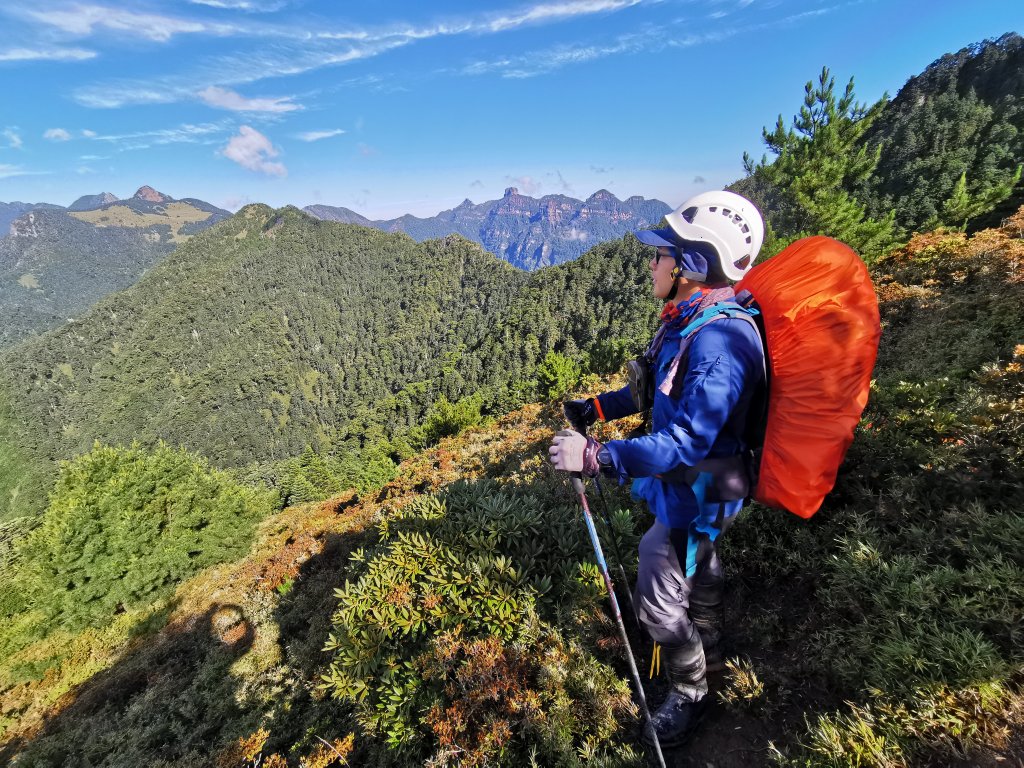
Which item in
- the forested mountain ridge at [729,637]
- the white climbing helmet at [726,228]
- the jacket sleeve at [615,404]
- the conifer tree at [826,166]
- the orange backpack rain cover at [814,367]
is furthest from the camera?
the conifer tree at [826,166]

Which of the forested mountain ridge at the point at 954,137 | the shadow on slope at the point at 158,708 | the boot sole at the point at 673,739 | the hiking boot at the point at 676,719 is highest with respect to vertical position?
the forested mountain ridge at the point at 954,137

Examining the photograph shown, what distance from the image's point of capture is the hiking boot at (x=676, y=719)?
3156 mm

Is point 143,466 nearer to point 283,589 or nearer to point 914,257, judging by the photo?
point 283,589

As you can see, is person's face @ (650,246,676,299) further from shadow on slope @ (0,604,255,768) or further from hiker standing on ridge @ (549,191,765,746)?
shadow on slope @ (0,604,255,768)

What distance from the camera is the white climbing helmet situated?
285cm

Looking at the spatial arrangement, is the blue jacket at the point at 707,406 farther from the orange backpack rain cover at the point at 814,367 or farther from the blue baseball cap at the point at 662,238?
the blue baseball cap at the point at 662,238

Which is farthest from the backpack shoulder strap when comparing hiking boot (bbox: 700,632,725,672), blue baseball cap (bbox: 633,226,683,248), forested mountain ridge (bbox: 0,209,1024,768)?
hiking boot (bbox: 700,632,725,672)

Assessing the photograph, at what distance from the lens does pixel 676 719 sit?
10.5ft

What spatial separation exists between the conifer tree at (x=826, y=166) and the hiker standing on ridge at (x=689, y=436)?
45.3 feet

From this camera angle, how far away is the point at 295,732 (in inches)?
198

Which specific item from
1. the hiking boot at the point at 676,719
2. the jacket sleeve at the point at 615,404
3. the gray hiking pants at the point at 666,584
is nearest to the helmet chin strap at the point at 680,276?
the jacket sleeve at the point at 615,404

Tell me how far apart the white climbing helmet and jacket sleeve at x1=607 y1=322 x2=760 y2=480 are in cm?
61

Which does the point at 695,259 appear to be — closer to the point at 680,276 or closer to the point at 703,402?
the point at 680,276

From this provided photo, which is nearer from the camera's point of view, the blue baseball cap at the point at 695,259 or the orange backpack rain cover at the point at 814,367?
the orange backpack rain cover at the point at 814,367
